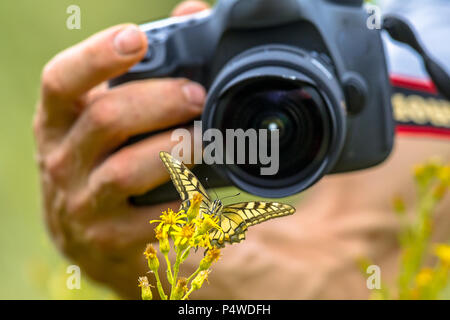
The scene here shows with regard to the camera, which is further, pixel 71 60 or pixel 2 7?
pixel 2 7

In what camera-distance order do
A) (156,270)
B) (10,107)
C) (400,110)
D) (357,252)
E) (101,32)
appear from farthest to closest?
1. (10,107)
2. (357,252)
3. (400,110)
4. (101,32)
5. (156,270)

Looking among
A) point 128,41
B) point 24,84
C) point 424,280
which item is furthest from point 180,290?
point 24,84

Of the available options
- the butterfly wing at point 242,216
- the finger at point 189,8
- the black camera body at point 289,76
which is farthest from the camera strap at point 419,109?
the butterfly wing at point 242,216

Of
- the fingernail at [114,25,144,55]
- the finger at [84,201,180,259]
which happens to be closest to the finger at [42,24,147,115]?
the fingernail at [114,25,144,55]
